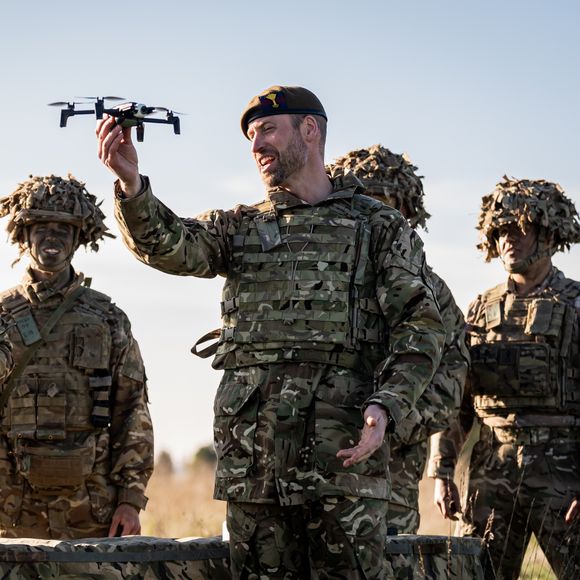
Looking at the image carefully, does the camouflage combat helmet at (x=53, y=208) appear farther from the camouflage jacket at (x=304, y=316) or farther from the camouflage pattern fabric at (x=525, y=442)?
the camouflage jacket at (x=304, y=316)

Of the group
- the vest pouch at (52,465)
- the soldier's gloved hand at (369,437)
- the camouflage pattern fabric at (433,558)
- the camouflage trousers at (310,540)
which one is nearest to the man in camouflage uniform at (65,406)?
the vest pouch at (52,465)

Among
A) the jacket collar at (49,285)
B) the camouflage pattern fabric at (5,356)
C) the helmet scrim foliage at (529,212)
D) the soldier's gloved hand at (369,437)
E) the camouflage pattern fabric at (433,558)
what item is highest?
the helmet scrim foliage at (529,212)

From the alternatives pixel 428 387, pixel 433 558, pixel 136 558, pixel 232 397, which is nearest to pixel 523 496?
pixel 428 387

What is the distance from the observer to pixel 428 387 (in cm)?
830

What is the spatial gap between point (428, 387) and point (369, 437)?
2.77 meters

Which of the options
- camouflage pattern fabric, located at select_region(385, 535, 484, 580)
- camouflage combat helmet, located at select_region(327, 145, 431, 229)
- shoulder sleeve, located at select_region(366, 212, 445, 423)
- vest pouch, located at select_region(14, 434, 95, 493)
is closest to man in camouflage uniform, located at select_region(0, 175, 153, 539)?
vest pouch, located at select_region(14, 434, 95, 493)

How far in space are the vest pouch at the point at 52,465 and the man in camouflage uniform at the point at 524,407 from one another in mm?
2535

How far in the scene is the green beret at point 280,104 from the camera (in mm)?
6309

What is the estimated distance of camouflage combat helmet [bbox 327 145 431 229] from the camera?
9625 mm

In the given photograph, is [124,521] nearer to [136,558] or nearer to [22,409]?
[22,409]

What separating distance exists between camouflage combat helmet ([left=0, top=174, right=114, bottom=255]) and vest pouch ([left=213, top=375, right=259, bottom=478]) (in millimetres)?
3815

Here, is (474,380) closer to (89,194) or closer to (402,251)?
(89,194)

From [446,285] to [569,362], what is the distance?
4.62 feet

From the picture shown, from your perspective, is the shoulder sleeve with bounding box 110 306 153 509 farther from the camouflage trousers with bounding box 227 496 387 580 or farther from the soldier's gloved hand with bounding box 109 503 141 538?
the camouflage trousers with bounding box 227 496 387 580
